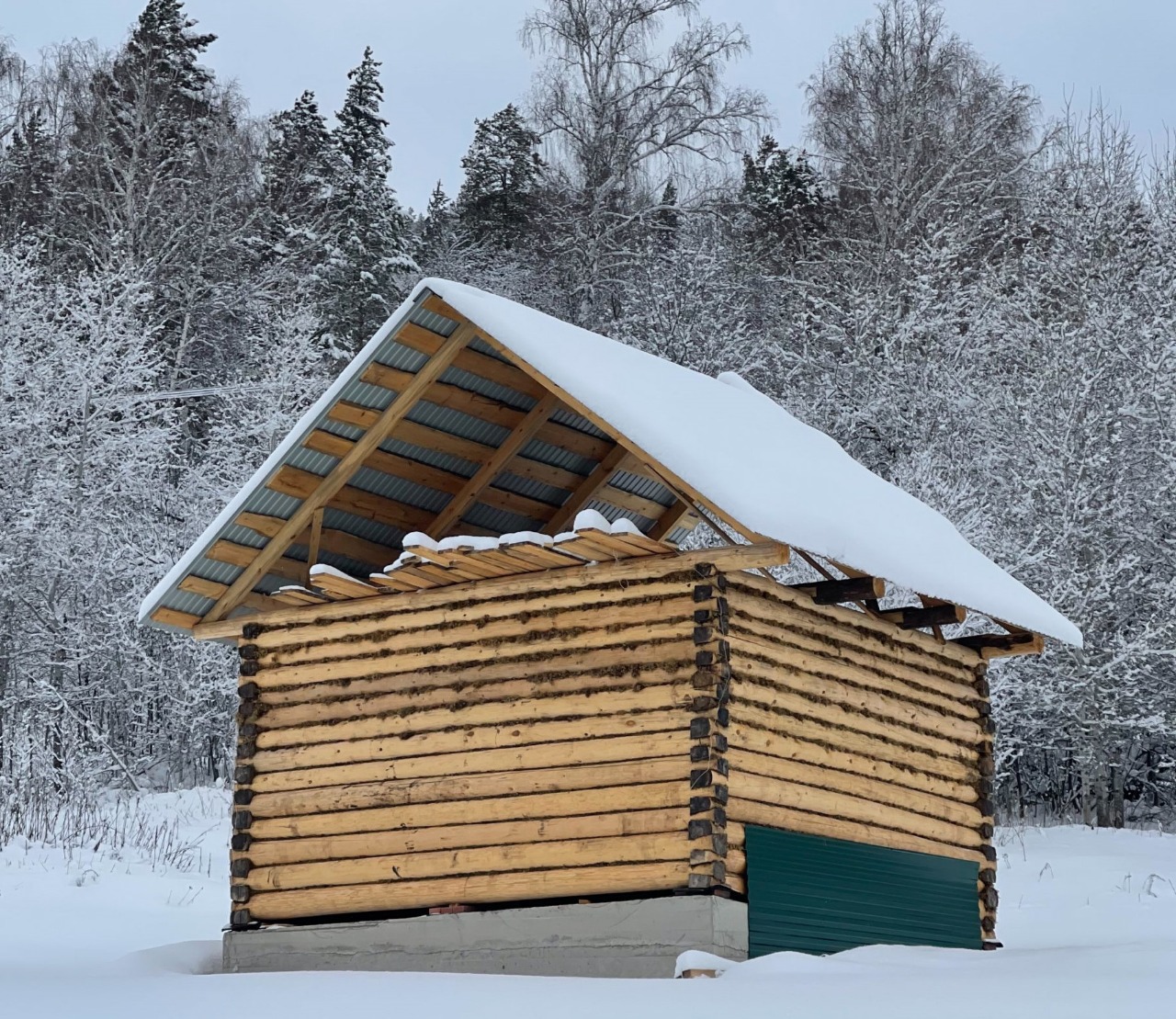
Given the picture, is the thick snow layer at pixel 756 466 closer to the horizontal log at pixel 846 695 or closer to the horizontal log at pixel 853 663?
the horizontal log at pixel 853 663

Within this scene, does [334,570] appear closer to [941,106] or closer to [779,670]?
[779,670]

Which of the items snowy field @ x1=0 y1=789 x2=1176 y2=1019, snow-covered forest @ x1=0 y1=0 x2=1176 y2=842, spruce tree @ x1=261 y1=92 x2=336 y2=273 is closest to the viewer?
snowy field @ x1=0 y1=789 x2=1176 y2=1019

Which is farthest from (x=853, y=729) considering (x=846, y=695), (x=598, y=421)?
(x=598, y=421)

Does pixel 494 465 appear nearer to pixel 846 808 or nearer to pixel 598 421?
pixel 598 421

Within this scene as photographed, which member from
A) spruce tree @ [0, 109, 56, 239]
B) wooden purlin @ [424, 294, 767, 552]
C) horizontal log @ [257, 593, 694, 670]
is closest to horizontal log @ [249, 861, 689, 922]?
horizontal log @ [257, 593, 694, 670]

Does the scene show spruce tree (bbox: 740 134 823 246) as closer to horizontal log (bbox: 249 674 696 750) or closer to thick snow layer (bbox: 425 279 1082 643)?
thick snow layer (bbox: 425 279 1082 643)

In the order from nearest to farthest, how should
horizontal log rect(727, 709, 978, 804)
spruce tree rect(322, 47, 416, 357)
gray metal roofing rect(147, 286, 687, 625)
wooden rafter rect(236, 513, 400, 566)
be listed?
horizontal log rect(727, 709, 978, 804)
gray metal roofing rect(147, 286, 687, 625)
wooden rafter rect(236, 513, 400, 566)
spruce tree rect(322, 47, 416, 357)

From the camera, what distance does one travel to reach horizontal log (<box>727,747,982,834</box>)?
12.0 m

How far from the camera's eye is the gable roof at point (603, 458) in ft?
38.4

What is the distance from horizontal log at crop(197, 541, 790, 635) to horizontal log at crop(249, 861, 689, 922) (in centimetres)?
217

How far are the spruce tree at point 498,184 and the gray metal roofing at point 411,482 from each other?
2922 cm

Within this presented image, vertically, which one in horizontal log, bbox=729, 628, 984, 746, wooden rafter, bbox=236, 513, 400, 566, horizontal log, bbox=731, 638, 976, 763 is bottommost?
horizontal log, bbox=731, 638, 976, 763

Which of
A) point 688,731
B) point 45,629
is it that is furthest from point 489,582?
point 45,629

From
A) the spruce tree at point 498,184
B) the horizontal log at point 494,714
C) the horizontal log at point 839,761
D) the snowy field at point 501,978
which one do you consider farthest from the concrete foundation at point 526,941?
the spruce tree at point 498,184
